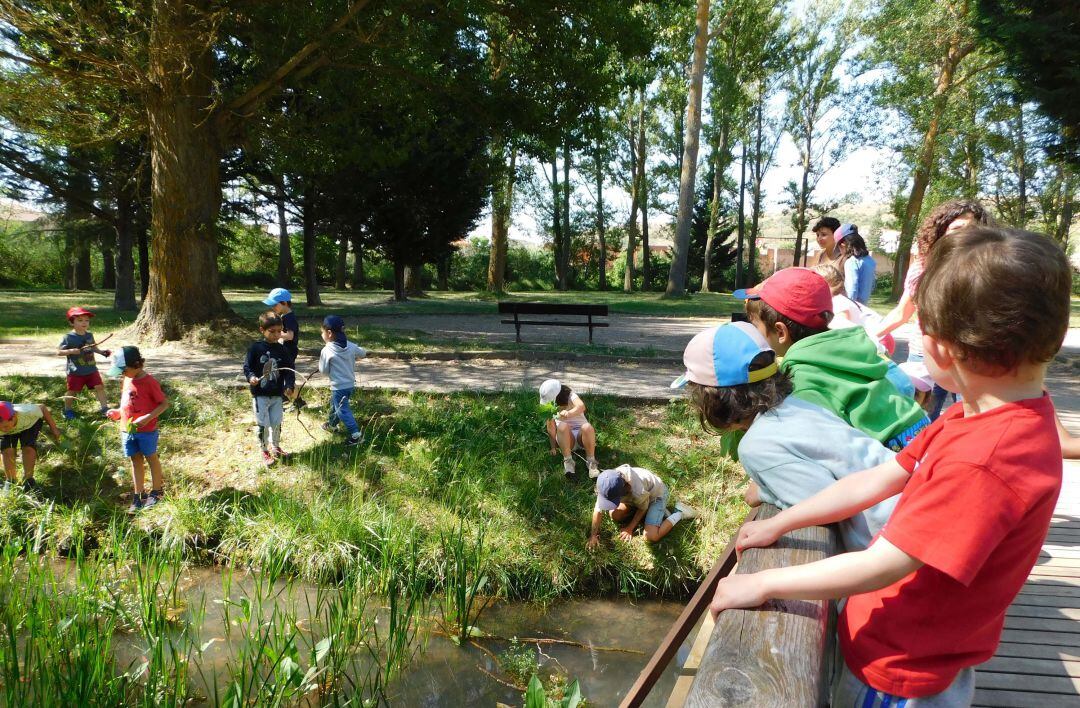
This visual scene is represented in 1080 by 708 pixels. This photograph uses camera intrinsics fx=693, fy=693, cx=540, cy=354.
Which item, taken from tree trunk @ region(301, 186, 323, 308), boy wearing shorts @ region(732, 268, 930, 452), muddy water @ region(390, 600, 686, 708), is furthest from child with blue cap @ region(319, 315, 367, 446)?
tree trunk @ region(301, 186, 323, 308)

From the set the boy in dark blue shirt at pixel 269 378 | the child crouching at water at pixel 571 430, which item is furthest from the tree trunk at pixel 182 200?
the child crouching at water at pixel 571 430

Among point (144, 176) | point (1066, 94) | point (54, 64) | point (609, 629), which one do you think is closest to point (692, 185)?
point (1066, 94)

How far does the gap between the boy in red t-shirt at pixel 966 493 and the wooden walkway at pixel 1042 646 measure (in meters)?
1.53

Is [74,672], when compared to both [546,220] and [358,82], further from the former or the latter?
[546,220]

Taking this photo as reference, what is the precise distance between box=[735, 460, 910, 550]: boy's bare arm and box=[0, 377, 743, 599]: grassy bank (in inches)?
142

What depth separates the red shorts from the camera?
7559mm

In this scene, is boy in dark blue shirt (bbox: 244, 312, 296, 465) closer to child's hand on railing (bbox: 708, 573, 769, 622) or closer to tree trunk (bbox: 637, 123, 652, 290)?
child's hand on railing (bbox: 708, 573, 769, 622)

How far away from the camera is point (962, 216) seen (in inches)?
141

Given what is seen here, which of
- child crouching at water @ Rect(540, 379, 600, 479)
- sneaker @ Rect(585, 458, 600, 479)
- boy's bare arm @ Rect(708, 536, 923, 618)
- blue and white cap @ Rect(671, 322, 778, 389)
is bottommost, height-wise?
sneaker @ Rect(585, 458, 600, 479)

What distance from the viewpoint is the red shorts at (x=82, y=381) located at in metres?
7.56

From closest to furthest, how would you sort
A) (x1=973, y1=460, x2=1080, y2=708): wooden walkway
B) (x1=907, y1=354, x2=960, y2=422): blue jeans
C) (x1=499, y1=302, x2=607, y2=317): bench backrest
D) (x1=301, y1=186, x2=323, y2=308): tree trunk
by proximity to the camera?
1. (x1=973, y1=460, x2=1080, y2=708): wooden walkway
2. (x1=907, y1=354, x2=960, y2=422): blue jeans
3. (x1=499, y1=302, x2=607, y2=317): bench backrest
4. (x1=301, y1=186, x2=323, y2=308): tree trunk

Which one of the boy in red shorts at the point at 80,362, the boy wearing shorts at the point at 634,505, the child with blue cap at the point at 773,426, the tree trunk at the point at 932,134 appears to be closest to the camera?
the child with blue cap at the point at 773,426

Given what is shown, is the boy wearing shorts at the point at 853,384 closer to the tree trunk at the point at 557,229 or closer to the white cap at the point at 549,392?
the white cap at the point at 549,392

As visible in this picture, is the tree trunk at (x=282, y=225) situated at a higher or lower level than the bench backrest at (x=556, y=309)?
higher
